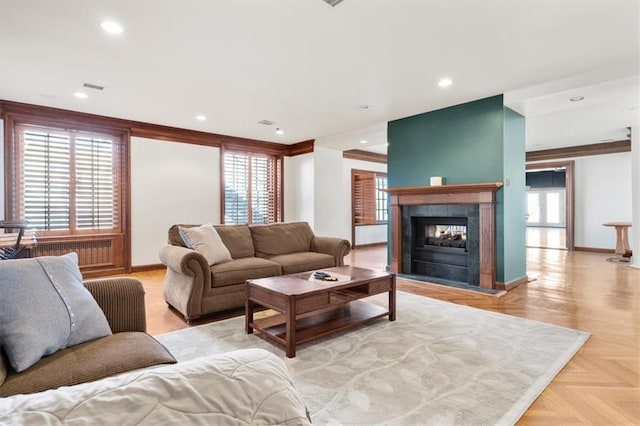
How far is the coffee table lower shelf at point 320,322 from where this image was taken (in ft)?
8.28

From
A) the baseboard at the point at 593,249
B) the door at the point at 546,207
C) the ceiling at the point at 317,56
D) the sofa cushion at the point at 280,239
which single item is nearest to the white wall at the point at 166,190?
the ceiling at the point at 317,56

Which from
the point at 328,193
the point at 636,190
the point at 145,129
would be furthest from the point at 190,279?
the point at 636,190

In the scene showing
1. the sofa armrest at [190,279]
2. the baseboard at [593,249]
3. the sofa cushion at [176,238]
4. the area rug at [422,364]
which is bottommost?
the area rug at [422,364]

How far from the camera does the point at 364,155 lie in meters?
8.97

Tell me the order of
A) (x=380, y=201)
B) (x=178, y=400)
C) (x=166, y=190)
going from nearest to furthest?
(x=178, y=400) < (x=166, y=190) < (x=380, y=201)

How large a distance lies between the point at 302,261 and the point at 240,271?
2.68ft

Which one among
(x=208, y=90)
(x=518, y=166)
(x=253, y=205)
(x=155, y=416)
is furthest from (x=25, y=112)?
(x=518, y=166)

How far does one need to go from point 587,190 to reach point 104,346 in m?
9.63

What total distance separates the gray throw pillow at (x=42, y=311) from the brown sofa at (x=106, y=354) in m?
0.04

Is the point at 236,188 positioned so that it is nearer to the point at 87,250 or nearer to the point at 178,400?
the point at 87,250

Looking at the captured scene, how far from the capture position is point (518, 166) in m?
4.57

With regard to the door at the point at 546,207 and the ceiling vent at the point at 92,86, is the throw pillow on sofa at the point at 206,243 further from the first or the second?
the door at the point at 546,207

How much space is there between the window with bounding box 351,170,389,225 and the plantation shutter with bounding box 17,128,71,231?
20.4ft

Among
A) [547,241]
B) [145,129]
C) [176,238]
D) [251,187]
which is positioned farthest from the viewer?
[547,241]
